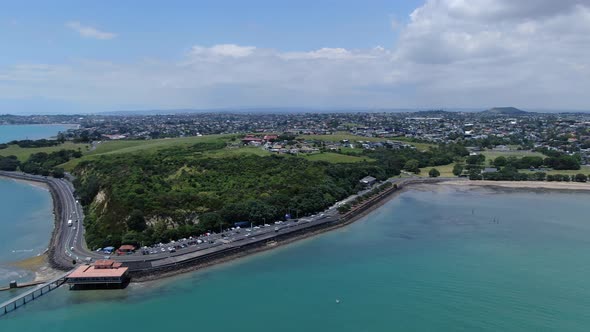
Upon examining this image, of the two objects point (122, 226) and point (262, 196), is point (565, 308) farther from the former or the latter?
point (122, 226)

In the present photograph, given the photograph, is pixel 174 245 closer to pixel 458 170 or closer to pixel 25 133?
pixel 458 170

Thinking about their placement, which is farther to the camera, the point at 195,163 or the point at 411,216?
the point at 195,163

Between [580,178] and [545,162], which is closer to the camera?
[580,178]

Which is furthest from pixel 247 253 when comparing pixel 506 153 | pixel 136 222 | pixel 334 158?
pixel 506 153

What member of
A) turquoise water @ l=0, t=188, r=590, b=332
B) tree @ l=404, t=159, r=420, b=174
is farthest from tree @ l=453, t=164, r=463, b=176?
turquoise water @ l=0, t=188, r=590, b=332

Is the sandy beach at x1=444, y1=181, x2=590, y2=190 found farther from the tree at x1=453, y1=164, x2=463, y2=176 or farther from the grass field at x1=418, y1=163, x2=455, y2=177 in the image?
the grass field at x1=418, y1=163, x2=455, y2=177

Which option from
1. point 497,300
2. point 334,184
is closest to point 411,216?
point 334,184

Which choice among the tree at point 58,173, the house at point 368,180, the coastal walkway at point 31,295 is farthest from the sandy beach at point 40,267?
the house at point 368,180
